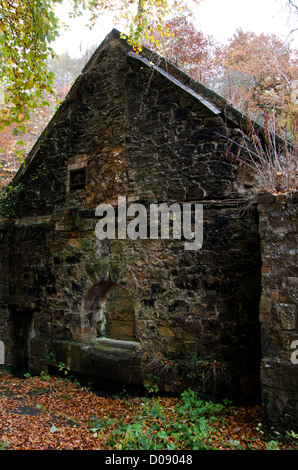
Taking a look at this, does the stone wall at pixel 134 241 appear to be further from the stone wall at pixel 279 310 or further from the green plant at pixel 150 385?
the stone wall at pixel 279 310

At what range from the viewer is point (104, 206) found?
5410 millimetres

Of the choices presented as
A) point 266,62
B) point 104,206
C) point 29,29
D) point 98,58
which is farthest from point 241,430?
point 266,62

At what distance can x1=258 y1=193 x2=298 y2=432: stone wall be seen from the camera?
3.15 m

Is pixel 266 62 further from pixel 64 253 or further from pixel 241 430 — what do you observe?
pixel 241 430

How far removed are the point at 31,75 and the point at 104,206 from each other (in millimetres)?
2255

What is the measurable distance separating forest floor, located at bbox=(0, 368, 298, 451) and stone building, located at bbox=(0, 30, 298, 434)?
347 mm

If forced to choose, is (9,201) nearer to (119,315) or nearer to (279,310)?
(119,315)

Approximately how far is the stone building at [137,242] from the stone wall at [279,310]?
755 mm

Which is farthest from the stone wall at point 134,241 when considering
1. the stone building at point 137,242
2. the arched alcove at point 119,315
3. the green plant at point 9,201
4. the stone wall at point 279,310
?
the arched alcove at point 119,315

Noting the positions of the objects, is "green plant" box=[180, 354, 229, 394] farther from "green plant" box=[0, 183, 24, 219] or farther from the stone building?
"green plant" box=[0, 183, 24, 219]

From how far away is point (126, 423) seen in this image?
376 cm

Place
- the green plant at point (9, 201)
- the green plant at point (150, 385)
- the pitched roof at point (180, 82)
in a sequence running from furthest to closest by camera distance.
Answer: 1. the green plant at point (9, 201)
2. the green plant at point (150, 385)
3. the pitched roof at point (180, 82)

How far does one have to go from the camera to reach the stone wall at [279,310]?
10.3ft

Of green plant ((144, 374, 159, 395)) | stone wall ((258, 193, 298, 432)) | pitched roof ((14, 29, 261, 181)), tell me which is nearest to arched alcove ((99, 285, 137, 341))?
green plant ((144, 374, 159, 395))
